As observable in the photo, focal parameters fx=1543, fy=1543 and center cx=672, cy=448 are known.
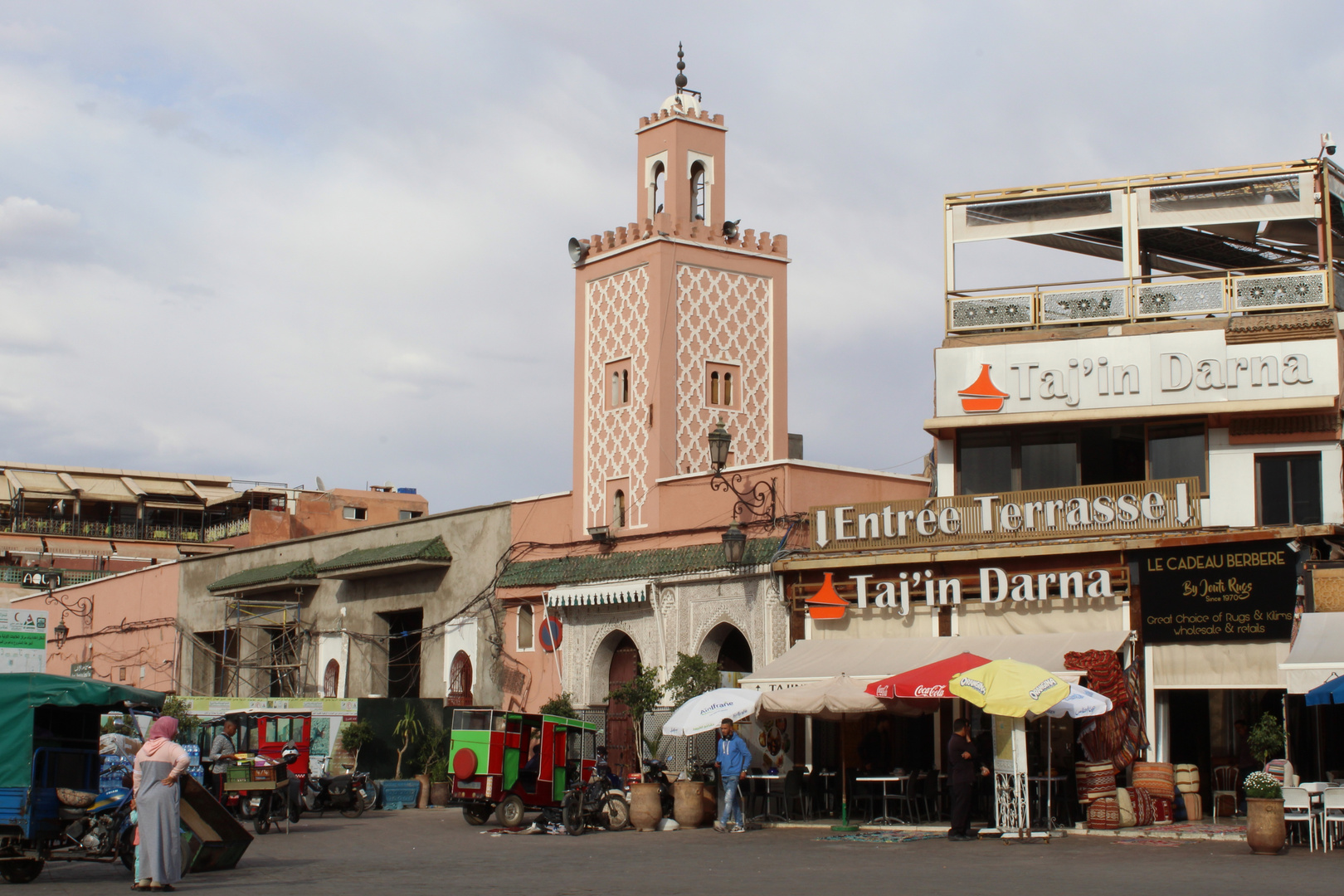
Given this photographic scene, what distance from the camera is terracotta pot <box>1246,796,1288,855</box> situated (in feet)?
53.1

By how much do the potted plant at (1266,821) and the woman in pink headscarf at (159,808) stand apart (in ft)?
35.5

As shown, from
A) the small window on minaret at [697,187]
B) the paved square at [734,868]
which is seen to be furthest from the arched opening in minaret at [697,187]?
the paved square at [734,868]

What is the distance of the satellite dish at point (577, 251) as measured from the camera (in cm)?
3231

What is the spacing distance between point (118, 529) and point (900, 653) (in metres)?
55.7

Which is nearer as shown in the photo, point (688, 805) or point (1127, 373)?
point (688, 805)

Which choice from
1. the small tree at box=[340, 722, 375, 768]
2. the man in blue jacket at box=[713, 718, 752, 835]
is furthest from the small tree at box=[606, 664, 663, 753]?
the small tree at box=[340, 722, 375, 768]

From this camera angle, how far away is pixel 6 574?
62.6 m

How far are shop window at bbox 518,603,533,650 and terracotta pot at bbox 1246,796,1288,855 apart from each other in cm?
1782

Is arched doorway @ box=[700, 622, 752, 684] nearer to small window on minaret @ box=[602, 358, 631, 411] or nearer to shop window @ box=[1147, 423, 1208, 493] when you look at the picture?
small window on minaret @ box=[602, 358, 631, 411]

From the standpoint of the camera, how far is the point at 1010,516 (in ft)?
75.8

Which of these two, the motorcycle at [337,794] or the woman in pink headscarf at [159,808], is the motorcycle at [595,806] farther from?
the woman in pink headscarf at [159,808]

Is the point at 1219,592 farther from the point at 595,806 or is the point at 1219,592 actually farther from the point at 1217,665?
the point at 595,806

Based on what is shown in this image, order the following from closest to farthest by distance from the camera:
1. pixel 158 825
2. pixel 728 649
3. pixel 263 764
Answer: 1. pixel 158 825
2. pixel 263 764
3. pixel 728 649

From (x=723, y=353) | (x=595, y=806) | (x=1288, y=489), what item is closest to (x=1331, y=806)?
(x=1288, y=489)
